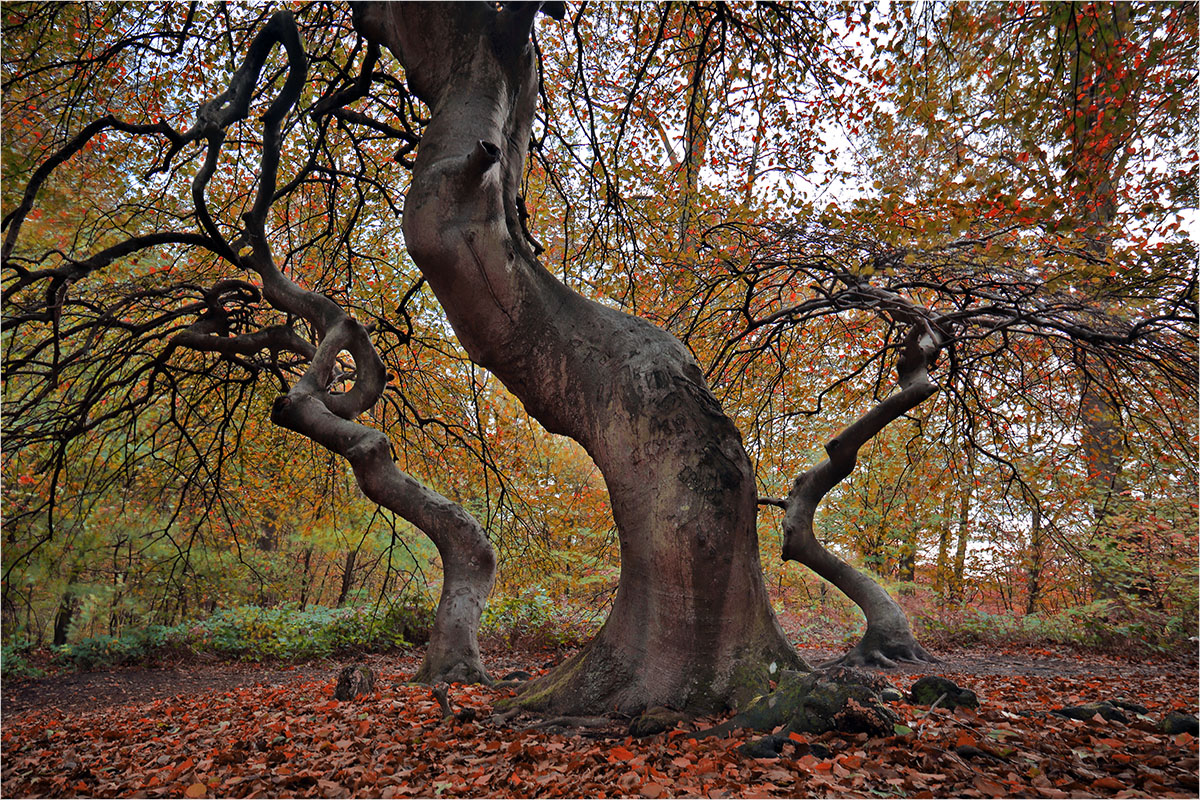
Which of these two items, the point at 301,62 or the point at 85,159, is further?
the point at 85,159

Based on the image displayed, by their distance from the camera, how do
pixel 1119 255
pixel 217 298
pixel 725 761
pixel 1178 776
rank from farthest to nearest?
pixel 217 298 < pixel 1119 255 < pixel 725 761 < pixel 1178 776

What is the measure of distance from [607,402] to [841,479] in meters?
3.64

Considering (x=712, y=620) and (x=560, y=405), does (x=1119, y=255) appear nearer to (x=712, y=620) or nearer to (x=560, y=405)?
(x=712, y=620)

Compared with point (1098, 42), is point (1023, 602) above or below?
below

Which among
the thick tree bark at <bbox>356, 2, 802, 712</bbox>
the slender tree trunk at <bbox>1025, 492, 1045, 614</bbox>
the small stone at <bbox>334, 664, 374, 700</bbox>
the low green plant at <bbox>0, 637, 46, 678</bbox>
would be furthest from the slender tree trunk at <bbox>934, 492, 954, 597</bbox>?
the low green plant at <bbox>0, 637, 46, 678</bbox>

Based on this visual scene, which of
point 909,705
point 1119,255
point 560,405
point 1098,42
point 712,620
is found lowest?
point 909,705

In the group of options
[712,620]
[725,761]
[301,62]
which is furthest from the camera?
[301,62]

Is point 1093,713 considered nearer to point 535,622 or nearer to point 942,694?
point 942,694

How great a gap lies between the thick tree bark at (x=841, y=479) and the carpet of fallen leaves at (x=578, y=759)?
90.8 inches

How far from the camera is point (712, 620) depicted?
111 inches

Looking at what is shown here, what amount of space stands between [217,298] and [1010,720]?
653 cm

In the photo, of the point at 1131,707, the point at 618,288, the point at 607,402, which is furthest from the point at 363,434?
the point at 1131,707

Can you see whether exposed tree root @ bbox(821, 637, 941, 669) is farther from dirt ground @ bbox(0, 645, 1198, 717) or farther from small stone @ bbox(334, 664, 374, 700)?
small stone @ bbox(334, 664, 374, 700)

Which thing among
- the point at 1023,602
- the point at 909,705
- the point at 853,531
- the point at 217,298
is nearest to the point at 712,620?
the point at 909,705
